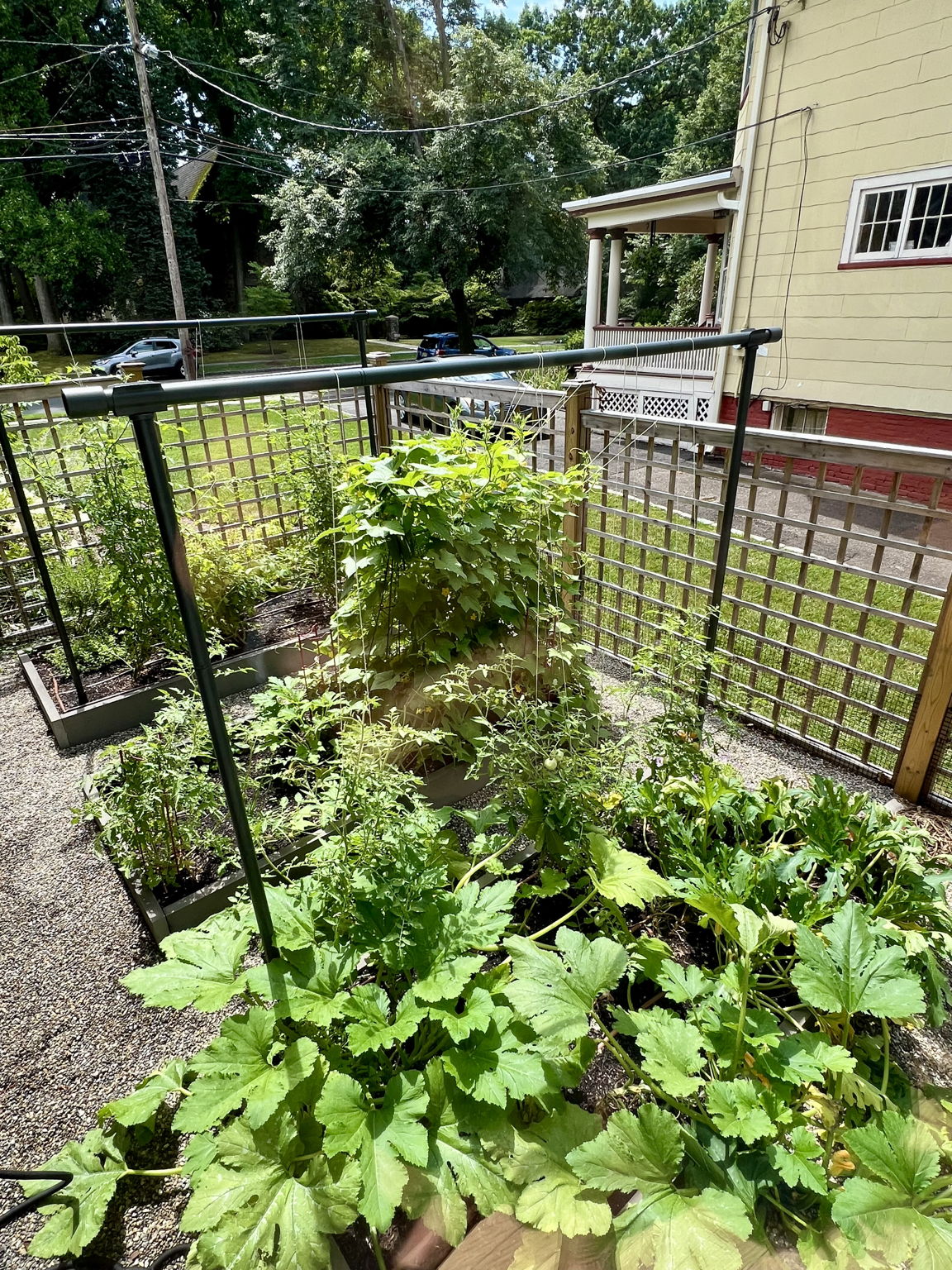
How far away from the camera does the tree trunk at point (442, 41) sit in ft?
55.0

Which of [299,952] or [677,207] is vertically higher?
[677,207]

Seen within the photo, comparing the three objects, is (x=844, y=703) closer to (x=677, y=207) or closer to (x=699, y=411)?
(x=699, y=411)

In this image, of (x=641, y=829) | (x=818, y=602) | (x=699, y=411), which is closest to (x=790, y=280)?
(x=699, y=411)

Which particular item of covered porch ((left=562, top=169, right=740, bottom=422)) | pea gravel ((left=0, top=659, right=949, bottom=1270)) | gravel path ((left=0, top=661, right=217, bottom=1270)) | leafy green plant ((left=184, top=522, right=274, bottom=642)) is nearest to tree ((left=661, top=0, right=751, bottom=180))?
covered porch ((left=562, top=169, right=740, bottom=422))

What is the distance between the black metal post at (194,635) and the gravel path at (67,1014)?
582 mm

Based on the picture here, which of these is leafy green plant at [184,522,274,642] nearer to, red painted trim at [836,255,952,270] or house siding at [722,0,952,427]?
house siding at [722,0,952,427]

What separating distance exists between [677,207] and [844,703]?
25.1 ft

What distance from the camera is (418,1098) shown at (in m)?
1.14

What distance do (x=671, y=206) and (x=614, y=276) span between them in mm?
1699

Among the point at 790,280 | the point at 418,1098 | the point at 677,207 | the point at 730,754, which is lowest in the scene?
the point at 730,754

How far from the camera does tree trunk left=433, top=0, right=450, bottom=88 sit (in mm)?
16750

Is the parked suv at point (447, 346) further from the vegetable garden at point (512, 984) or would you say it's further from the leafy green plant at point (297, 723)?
the vegetable garden at point (512, 984)

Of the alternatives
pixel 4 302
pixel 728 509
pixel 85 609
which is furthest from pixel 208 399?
pixel 4 302

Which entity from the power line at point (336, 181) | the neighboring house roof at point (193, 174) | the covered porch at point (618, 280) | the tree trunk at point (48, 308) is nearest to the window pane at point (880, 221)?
the covered porch at point (618, 280)
